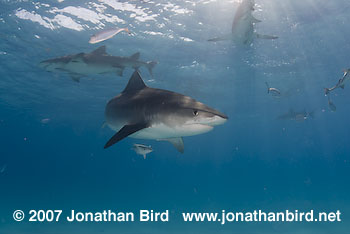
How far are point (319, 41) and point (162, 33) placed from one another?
446 inches

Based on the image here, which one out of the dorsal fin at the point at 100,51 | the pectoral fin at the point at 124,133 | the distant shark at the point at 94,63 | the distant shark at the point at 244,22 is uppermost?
the dorsal fin at the point at 100,51

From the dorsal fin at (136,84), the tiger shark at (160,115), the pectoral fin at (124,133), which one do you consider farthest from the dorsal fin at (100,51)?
the pectoral fin at (124,133)

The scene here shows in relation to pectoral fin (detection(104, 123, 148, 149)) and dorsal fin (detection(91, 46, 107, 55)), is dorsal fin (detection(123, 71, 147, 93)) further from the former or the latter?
dorsal fin (detection(91, 46, 107, 55))

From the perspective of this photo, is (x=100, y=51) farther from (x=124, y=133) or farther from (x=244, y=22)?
(x=124, y=133)

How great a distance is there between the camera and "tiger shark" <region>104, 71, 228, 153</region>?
3.72m

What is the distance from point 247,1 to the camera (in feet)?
19.0

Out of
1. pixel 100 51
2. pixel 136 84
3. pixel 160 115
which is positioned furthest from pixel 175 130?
pixel 100 51

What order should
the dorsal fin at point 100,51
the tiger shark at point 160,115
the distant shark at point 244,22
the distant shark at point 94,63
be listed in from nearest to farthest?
the tiger shark at point 160,115 < the distant shark at point 244,22 < the distant shark at point 94,63 < the dorsal fin at point 100,51

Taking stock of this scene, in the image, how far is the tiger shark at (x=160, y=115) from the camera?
12.2ft

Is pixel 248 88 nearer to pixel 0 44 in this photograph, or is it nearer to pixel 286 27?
pixel 286 27

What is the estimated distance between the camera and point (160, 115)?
4227mm

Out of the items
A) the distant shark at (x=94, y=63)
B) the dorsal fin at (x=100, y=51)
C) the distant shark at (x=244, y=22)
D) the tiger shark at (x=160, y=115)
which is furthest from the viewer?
the dorsal fin at (x=100, y=51)

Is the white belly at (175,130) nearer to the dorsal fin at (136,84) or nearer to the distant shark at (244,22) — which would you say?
the dorsal fin at (136,84)

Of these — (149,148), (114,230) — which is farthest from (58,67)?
(114,230)
